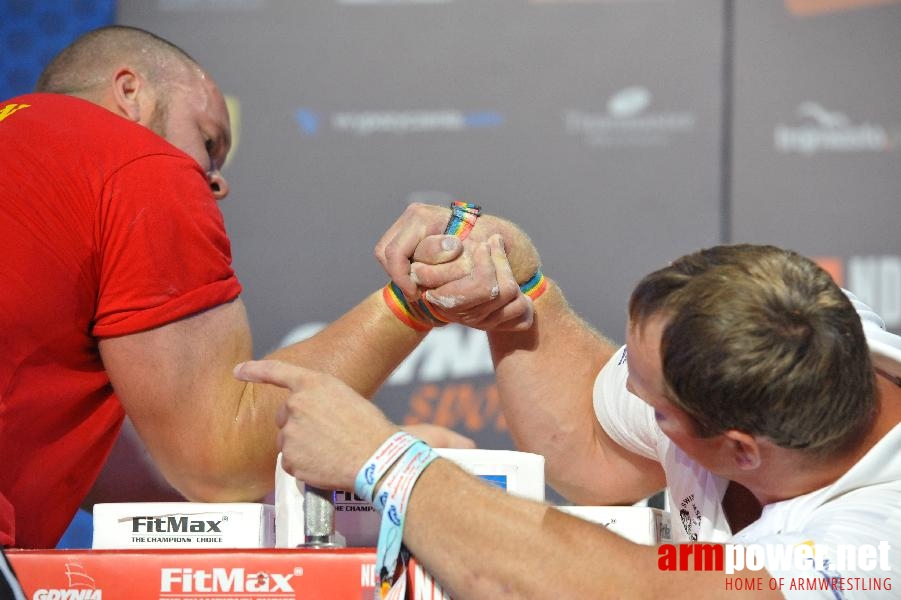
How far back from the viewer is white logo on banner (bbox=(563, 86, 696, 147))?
132 inches

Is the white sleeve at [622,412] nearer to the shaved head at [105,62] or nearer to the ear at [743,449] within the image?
the ear at [743,449]

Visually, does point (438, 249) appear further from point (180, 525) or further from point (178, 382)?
point (180, 525)

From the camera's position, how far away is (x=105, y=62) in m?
1.88

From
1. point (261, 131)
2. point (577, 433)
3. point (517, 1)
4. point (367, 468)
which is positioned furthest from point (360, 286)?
point (367, 468)

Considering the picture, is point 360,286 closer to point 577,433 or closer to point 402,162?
point 402,162

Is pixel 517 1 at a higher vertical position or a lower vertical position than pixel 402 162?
higher

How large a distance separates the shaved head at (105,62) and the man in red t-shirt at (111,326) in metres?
0.30

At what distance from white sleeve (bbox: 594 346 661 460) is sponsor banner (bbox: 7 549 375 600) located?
57cm

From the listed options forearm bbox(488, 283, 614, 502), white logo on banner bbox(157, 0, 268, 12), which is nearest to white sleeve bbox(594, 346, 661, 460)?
forearm bbox(488, 283, 614, 502)

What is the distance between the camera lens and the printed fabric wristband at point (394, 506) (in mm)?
1127

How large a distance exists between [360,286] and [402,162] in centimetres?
42

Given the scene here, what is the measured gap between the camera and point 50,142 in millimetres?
1495

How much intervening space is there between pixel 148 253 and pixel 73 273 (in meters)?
0.10

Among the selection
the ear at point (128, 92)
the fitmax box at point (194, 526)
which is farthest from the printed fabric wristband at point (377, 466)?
the ear at point (128, 92)
